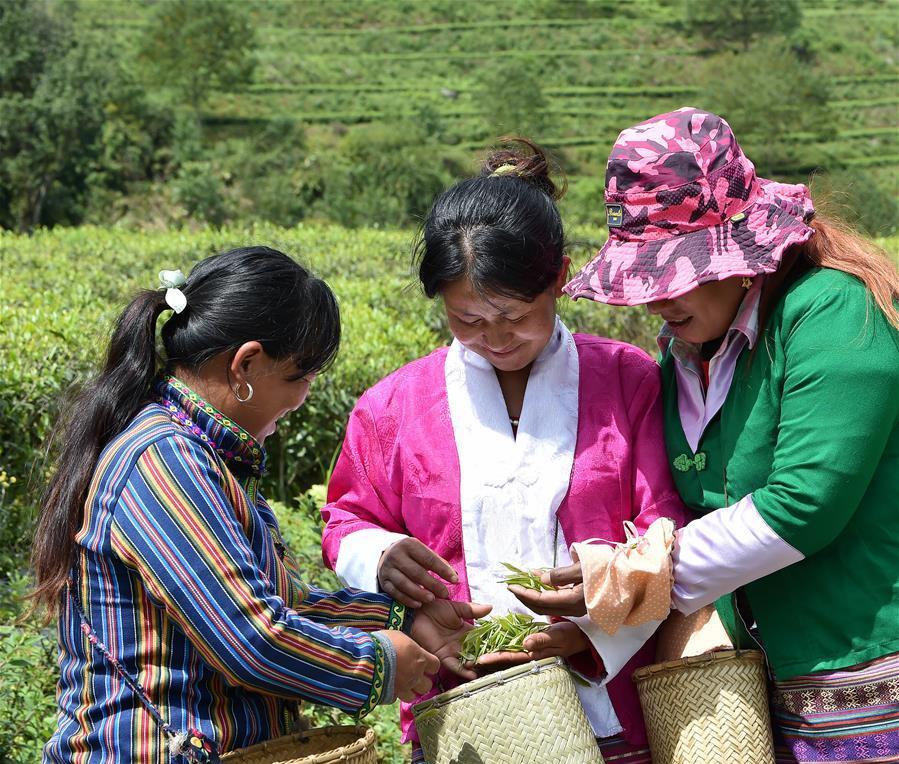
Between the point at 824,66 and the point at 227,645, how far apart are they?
57884mm

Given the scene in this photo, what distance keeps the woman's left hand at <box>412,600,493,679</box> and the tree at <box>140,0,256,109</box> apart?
4242 centimetres

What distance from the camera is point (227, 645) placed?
1.60 metres

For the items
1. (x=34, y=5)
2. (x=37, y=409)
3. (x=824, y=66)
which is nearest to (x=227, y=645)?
(x=37, y=409)

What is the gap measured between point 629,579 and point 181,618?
0.74 metres

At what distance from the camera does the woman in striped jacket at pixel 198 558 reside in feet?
5.26

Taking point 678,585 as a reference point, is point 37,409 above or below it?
below

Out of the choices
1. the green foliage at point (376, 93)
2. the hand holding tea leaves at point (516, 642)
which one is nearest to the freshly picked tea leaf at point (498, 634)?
the hand holding tea leaves at point (516, 642)

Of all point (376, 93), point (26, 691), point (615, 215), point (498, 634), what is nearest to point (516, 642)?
point (498, 634)

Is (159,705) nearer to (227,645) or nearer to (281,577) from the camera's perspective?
(227,645)

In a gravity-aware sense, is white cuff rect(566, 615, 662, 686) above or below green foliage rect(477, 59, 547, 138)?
above

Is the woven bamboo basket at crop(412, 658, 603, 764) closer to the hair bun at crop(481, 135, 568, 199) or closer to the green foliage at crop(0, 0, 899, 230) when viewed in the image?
the hair bun at crop(481, 135, 568, 199)

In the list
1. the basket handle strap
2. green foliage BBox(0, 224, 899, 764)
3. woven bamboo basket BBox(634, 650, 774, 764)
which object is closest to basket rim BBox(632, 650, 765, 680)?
woven bamboo basket BBox(634, 650, 774, 764)

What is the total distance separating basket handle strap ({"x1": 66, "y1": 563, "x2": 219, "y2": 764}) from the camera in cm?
163

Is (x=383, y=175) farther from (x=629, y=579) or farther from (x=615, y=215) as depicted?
(x=629, y=579)
